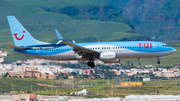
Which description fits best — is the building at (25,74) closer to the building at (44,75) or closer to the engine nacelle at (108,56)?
the building at (44,75)

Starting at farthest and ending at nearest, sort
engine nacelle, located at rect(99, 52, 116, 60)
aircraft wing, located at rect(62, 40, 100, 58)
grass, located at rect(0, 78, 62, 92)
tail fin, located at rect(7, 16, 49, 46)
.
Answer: grass, located at rect(0, 78, 62, 92), tail fin, located at rect(7, 16, 49, 46), engine nacelle, located at rect(99, 52, 116, 60), aircraft wing, located at rect(62, 40, 100, 58)

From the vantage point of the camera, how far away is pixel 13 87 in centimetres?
11612

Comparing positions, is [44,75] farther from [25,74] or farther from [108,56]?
[108,56]

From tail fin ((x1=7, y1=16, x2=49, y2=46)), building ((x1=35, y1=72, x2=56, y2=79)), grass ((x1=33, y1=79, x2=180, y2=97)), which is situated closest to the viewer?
tail fin ((x1=7, y1=16, x2=49, y2=46))

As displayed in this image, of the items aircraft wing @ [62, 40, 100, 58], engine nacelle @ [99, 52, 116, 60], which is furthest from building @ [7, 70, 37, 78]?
engine nacelle @ [99, 52, 116, 60]

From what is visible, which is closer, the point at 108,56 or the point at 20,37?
the point at 108,56

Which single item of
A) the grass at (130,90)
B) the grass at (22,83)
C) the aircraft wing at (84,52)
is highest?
the aircraft wing at (84,52)

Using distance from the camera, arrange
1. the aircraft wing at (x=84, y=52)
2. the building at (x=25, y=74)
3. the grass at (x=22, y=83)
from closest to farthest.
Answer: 1. the aircraft wing at (x=84, y=52)
2. the grass at (x=22, y=83)
3. the building at (x=25, y=74)

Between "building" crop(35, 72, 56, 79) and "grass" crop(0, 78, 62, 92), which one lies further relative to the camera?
"building" crop(35, 72, 56, 79)

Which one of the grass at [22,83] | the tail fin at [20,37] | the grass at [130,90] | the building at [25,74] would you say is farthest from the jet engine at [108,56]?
the building at [25,74]

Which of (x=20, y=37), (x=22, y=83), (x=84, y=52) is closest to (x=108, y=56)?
(x=84, y=52)

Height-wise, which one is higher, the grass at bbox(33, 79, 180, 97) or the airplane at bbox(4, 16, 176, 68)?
the airplane at bbox(4, 16, 176, 68)

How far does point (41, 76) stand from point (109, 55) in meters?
67.2

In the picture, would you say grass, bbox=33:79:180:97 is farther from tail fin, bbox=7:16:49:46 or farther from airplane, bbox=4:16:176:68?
tail fin, bbox=7:16:49:46
